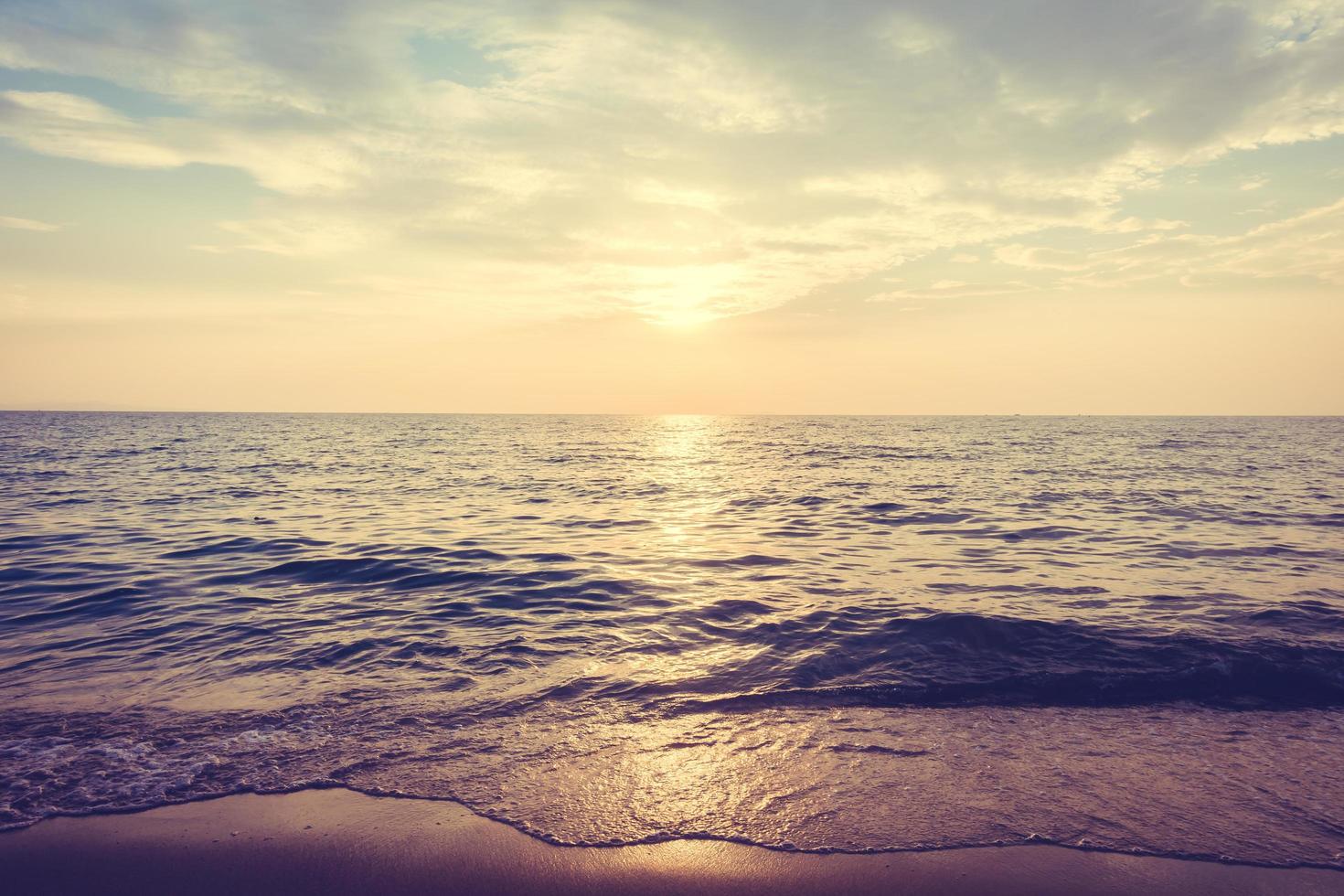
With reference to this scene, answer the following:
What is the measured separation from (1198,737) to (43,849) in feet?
31.9

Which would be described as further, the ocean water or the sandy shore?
the ocean water

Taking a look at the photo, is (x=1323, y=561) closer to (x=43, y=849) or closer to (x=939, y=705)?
(x=939, y=705)

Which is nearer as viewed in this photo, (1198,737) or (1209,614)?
(1198,737)

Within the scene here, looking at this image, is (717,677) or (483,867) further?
(717,677)

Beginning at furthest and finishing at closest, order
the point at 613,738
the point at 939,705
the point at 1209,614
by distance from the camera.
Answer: the point at 1209,614
the point at 939,705
the point at 613,738

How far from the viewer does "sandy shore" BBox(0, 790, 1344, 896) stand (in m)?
4.54

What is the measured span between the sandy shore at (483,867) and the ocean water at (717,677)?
197 mm

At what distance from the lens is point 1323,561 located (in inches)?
576

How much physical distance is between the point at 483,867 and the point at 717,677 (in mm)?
4094

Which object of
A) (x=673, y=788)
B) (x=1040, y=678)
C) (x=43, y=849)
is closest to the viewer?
(x=43, y=849)

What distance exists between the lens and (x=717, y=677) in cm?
843

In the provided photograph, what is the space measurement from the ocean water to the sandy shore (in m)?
0.20

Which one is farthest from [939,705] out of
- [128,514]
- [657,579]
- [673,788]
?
[128,514]

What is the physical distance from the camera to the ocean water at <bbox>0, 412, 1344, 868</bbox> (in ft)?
18.0
